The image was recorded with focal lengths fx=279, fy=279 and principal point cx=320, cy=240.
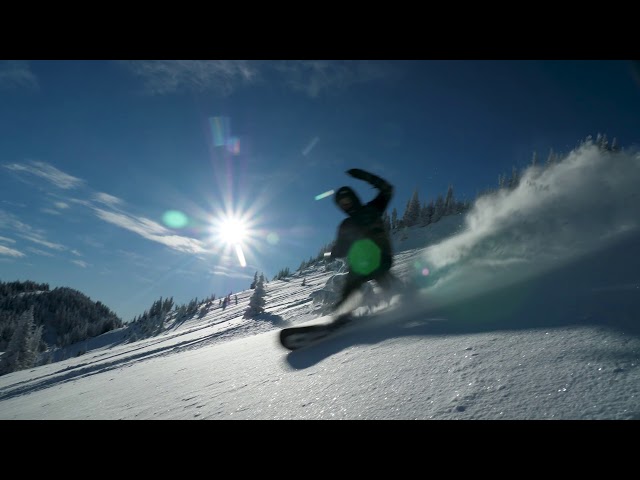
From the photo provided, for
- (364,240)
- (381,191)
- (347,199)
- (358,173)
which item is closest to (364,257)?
(364,240)

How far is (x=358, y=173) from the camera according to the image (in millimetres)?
5031

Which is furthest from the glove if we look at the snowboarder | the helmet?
the helmet

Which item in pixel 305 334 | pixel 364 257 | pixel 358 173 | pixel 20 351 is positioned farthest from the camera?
pixel 20 351

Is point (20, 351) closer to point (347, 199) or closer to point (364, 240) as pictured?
point (347, 199)

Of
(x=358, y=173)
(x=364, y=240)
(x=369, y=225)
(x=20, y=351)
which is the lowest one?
(x=20, y=351)

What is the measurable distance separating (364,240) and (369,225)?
27 cm

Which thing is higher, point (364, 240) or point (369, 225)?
point (369, 225)

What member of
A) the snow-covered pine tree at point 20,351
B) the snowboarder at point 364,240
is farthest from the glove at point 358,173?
the snow-covered pine tree at point 20,351

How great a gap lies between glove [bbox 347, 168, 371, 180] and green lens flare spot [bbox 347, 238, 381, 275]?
1.19m

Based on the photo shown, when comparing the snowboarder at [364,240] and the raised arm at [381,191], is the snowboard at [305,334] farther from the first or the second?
the raised arm at [381,191]

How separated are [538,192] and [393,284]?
10.8ft

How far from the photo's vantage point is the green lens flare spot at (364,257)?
178 inches
